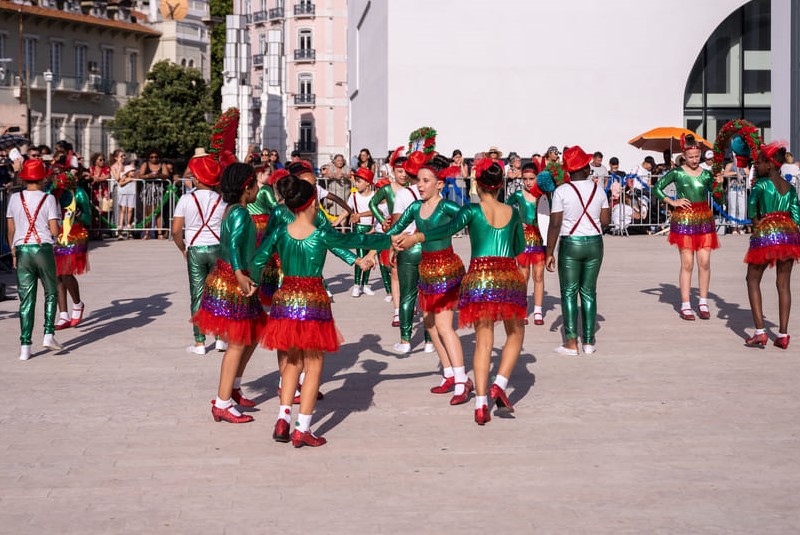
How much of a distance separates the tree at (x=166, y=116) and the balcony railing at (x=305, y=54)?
57.6 ft

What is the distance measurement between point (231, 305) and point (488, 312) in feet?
5.73

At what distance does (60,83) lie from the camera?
69.4m

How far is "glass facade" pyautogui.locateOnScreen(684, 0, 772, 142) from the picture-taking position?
37.7 meters

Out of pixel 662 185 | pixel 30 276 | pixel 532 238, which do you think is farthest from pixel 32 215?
pixel 662 185

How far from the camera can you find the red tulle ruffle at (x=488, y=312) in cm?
866

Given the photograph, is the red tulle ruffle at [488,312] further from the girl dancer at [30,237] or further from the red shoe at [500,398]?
the girl dancer at [30,237]

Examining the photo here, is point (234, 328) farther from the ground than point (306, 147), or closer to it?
closer to it

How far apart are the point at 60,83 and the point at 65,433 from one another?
64.2 meters

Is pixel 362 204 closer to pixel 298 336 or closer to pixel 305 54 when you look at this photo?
pixel 298 336

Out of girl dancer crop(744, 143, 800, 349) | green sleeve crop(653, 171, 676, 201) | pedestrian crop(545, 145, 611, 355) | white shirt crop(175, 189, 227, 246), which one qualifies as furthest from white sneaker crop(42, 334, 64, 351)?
girl dancer crop(744, 143, 800, 349)

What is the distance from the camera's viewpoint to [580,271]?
11484mm

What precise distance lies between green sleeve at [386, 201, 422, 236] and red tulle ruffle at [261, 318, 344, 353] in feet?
3.54

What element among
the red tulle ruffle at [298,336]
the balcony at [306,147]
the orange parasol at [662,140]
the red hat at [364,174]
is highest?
the balcony at [306,147]

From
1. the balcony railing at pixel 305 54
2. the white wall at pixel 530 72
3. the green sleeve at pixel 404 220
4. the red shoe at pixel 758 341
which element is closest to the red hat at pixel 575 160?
the green sleeve at pixel 404 220
